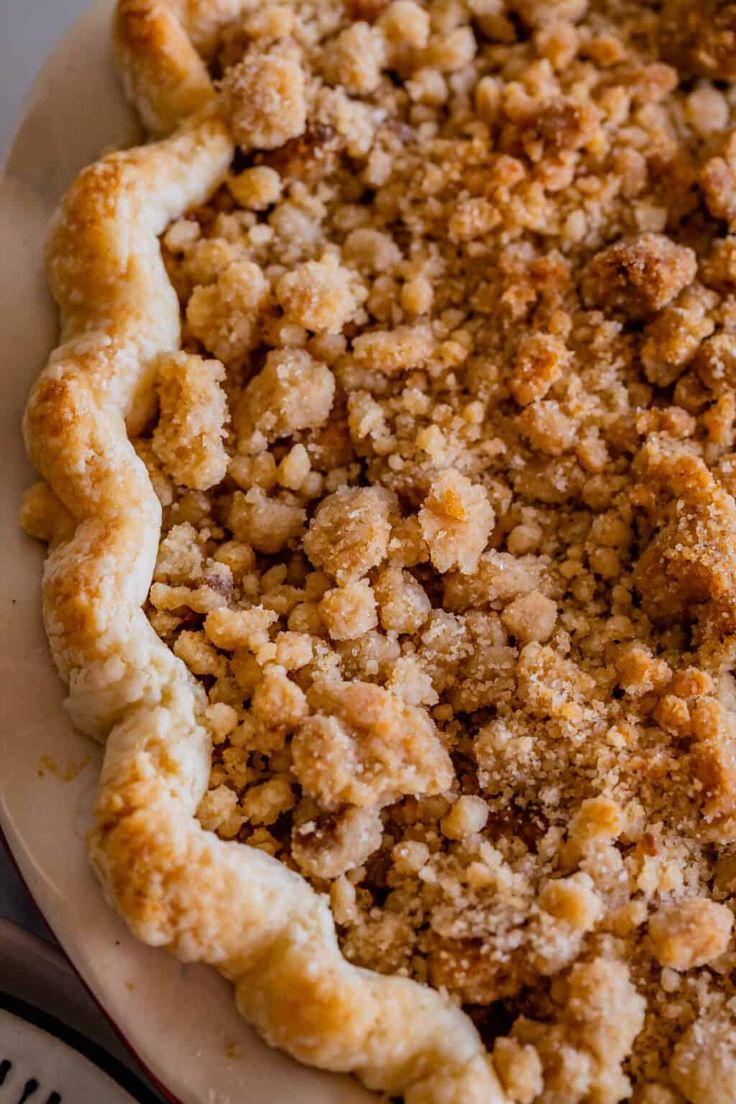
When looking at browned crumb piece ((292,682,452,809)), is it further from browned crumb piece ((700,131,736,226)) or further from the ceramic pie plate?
browned crumb piece ((700,131,736,226))

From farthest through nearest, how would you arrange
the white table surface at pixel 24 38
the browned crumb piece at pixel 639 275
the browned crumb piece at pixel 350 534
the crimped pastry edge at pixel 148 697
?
the white table surface at pixel 24 38 → the browned crumb piece at pixel 639 275 → the browned crumb piece at pixel 350 534 → the crimped pastry edge at pixel 148 697

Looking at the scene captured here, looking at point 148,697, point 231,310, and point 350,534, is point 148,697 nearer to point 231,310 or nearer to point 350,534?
point 350,534

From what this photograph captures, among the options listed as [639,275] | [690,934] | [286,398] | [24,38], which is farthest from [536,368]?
[24,38]

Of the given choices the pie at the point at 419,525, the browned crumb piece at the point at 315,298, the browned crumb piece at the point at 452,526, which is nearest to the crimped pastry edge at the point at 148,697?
the pie at the point at 419,525

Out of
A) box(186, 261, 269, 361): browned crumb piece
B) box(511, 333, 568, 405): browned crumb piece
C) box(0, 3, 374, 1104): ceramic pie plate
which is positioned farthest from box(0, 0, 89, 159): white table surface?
box(511, 333, 568, 405): browned crumb piece

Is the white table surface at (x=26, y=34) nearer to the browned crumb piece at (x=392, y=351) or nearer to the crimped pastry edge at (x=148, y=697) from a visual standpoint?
the crimped pastry edge at (x=148, y=697)

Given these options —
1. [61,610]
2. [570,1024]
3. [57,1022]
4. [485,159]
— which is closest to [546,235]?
[485,159]
